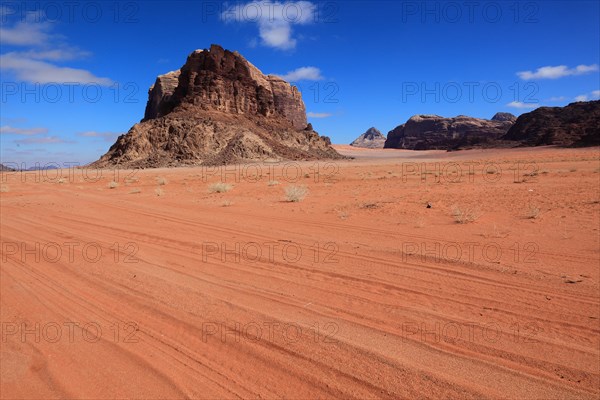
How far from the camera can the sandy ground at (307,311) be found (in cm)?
312

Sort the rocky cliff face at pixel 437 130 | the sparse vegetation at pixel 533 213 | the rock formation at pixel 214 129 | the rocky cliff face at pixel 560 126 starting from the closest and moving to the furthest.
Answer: the sparse vegetation at pixel 533 213 → the rock formation at pixel 214 129 → the rocky cliff face at pixel 560 126 → the rocky cliff face at pixel 437 130

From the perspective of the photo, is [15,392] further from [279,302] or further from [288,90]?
[288,90]

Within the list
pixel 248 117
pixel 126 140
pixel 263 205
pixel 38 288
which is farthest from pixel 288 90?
pixel 38 288

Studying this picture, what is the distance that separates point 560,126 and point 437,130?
7439 centimetres

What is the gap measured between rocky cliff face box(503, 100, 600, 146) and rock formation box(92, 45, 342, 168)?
4467cm

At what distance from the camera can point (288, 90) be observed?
425ft

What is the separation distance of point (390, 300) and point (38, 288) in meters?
4.99

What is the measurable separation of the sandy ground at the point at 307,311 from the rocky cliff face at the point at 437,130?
13037 cm

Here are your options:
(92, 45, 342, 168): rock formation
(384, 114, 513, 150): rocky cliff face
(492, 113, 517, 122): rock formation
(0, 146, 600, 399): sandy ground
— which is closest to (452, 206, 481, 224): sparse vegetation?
(0, 146, 600, 399): sandy ground

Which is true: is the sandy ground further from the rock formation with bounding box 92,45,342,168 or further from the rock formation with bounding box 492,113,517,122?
the rock formation with bounding box 492,113,517,122

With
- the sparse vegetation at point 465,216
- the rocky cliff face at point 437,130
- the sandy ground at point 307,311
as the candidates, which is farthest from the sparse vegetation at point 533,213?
the rocky cliff face at point 437,130

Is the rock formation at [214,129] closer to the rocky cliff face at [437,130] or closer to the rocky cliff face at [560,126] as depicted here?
the rocky cliff face at [560,126]

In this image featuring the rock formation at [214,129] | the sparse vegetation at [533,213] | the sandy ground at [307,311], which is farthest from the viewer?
the rock formation at [214,129]

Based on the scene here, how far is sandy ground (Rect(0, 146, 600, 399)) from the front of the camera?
3123 mm
